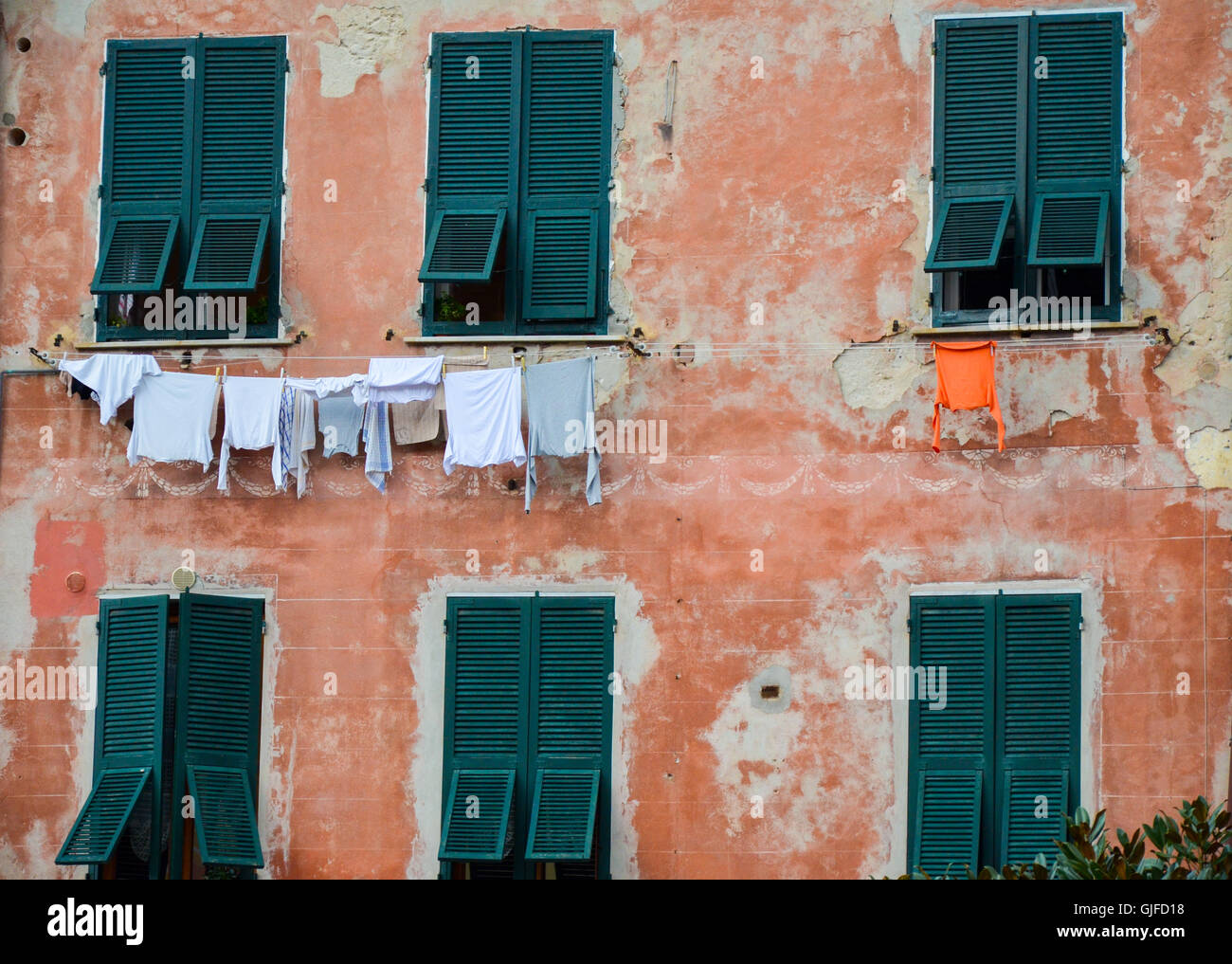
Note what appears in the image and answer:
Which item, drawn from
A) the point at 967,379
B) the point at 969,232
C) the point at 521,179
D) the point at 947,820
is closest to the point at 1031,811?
the point at 947,820

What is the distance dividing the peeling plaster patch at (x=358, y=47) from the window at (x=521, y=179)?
40cm

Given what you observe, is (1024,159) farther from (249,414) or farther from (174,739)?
(174,739)

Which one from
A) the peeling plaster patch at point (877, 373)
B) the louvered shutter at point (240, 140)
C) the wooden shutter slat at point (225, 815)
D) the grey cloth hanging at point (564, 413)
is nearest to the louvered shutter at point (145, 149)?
A: the louvered shutter at point (240, 140)

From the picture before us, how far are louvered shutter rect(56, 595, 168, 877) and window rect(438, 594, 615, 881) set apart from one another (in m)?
2.42

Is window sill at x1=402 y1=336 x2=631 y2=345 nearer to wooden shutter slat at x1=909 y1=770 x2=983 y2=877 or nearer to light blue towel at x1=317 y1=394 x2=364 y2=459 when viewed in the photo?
light blue towel at x1=317 y1=394 x2=364 y2=459

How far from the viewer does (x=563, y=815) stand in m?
18.6

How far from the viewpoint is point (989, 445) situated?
18.9 m

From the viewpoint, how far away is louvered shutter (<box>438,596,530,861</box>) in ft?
61.4

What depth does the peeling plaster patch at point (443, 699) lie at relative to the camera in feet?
62.0

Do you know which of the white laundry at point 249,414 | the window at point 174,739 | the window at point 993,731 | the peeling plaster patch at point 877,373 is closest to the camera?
the window at point 993,731

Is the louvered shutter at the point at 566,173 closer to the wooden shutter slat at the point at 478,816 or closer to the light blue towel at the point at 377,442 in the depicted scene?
the light blue towel at the point at 377,442

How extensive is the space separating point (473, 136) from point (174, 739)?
5.79 m
